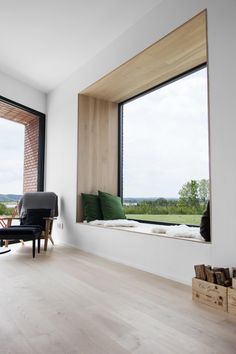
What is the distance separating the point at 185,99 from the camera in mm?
3867

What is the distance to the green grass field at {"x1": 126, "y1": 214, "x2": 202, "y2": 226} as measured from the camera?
3624 mm

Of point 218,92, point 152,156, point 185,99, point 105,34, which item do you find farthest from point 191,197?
point 105,34

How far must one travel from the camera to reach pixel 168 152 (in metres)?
4.12

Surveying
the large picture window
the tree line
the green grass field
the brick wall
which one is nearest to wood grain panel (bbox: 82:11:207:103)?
the large picture window

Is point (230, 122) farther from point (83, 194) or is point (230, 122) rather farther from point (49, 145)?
point (49, 145)

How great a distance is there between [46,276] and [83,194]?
1.78 m

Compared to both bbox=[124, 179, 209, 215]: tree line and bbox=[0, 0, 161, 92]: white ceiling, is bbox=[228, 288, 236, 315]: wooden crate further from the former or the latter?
bbox=[0, 0, 161, 92]: white ceiling

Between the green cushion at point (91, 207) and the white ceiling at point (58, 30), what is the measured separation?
219 cm

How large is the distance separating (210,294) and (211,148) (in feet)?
3.96

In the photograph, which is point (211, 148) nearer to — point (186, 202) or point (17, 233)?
point (186, 202)

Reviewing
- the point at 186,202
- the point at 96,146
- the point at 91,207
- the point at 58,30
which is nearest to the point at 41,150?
the point at 96,146

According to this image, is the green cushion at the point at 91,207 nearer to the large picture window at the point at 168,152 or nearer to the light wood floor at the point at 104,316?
the large picture window at the point at 168,152

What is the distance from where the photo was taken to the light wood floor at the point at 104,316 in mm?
1584

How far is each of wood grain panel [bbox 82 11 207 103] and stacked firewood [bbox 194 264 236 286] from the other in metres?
2.28
